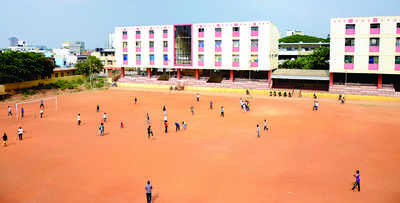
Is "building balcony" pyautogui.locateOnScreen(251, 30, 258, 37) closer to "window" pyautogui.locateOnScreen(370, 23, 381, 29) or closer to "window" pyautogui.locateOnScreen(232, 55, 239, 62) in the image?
"window" pyautogui.locateOnScreen(232, 55, 239, 62)

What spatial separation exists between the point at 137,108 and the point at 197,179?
2657cm

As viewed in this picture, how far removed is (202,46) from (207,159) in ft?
150

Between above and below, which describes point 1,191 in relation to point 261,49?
below

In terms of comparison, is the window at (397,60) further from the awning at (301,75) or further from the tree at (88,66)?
the tree at (88,66)

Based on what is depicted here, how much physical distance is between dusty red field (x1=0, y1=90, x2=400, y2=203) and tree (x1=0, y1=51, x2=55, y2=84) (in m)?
19.3

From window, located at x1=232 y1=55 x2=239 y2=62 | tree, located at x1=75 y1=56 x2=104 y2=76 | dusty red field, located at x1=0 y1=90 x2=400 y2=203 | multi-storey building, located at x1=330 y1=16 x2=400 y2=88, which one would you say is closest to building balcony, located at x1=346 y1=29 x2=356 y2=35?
multi-storey building, located at x1=330 y1=16 x2=400 y2=88

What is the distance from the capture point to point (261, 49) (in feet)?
197

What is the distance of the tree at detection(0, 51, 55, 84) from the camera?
52781mm

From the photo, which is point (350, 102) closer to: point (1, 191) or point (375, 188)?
point (375, 188)

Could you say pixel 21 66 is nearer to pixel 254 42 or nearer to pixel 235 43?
pixel 235 43

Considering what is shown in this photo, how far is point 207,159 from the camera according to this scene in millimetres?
22062

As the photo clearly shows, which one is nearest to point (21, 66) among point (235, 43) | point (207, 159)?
point (235, 43)

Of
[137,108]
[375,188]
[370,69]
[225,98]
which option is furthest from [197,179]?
[370,69]

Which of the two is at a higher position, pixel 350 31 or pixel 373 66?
pixel 350 31
